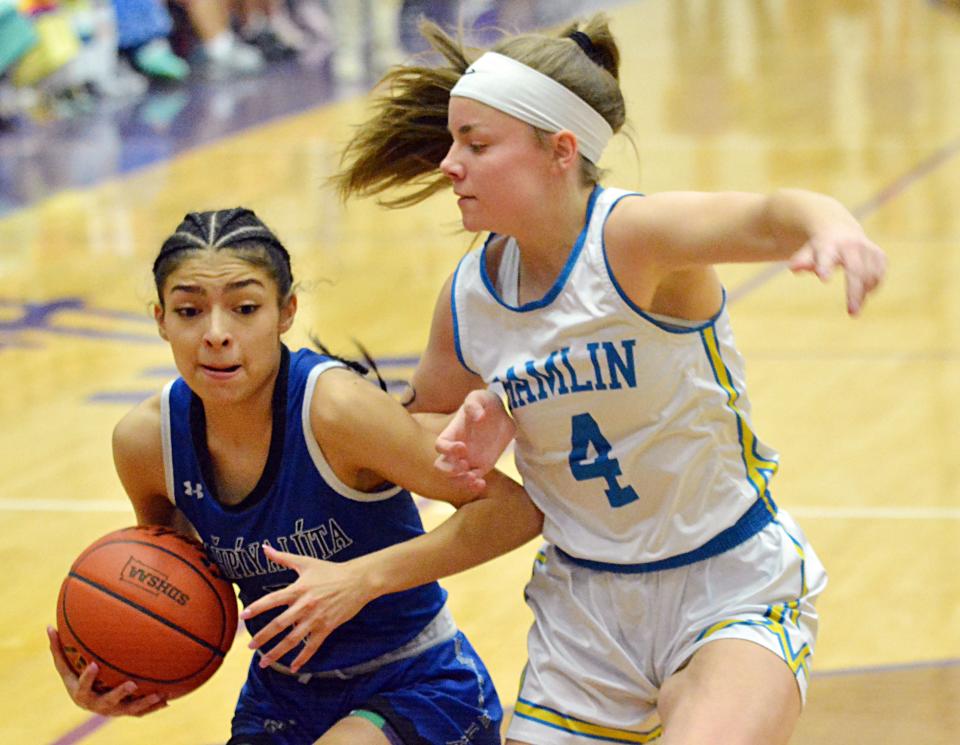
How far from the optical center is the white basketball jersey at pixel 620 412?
2.99 metres

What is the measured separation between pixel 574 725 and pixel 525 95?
1.16 meters

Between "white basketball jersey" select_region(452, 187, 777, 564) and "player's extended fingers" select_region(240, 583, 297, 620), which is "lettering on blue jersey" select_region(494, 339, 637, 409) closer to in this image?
"white basketball jersey" select_region(452, 187, 777, 564)

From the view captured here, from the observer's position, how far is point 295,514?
10.1 ft

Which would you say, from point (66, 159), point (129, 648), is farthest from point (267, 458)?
point (66, 159)

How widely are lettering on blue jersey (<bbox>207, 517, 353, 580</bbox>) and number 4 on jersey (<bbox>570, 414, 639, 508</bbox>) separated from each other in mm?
461

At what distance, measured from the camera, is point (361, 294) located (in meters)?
8.00

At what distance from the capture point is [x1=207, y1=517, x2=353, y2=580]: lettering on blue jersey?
3.09 m

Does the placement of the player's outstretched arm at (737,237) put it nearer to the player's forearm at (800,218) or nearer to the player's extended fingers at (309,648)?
the player's forearm at (800,218)

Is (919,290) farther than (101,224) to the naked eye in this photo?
No

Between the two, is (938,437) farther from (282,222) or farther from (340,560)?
(282,222)

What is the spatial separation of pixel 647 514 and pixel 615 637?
24 cm

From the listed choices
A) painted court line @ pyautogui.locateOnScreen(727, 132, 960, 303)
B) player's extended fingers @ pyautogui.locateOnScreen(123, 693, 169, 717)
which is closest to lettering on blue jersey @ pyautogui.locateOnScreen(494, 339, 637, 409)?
player's extended fingers @ pyautogui.locateOnScreen(123, 693, 169, 717)

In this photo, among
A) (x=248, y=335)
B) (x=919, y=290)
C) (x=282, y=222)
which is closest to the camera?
Answer: (x=248, y=335)

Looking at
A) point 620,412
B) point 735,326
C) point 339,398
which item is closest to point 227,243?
point 339,398
